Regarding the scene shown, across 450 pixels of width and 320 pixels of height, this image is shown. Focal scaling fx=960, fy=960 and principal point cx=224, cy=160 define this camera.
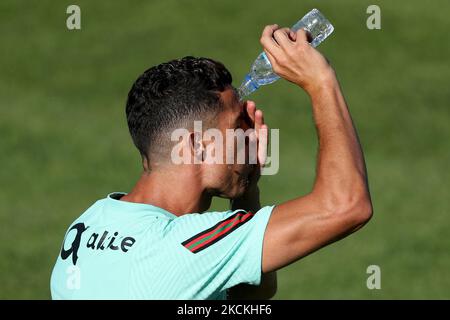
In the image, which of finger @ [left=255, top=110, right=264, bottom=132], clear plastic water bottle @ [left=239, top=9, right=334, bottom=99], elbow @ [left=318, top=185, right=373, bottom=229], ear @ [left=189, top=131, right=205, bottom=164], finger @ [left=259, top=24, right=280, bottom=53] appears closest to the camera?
elbow @ [left=318, top=185, right=373, bottom=229]

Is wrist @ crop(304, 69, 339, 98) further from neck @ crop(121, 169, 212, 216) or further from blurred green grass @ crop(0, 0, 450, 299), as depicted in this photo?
blurred green grass @ crop(0, 0, 450, 299)

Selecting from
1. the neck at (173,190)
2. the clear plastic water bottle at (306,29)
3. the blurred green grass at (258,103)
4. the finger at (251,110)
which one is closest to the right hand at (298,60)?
the finger at (251,110)

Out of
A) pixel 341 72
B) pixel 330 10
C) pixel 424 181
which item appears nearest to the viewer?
pixel 424 181

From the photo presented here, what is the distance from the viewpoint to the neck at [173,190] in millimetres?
4445

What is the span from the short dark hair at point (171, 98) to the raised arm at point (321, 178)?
1.52 ft

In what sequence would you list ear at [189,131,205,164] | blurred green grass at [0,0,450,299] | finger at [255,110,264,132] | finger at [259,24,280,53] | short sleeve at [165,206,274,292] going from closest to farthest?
short sleeve at [165,206,274,292], finger at [259,24,280,53], ear at [189,131,205,164], finger at [255,110,264,132], blurred green grass at [0,0,450,299]

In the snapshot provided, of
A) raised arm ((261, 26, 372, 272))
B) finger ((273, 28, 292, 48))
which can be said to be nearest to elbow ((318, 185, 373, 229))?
raised arm ((261, 26, 372, 272))

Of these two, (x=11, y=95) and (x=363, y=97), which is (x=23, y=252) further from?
(x=363, y=97)

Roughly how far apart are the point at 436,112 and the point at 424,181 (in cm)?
147

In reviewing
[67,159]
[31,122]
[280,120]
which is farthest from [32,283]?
[280,120]

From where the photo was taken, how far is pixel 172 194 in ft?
14.6

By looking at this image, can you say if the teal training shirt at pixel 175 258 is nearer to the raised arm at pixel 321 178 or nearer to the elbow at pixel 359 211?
the raised arm at pixel 321 178

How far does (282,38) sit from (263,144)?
0.64 m

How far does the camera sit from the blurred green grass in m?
9.29
